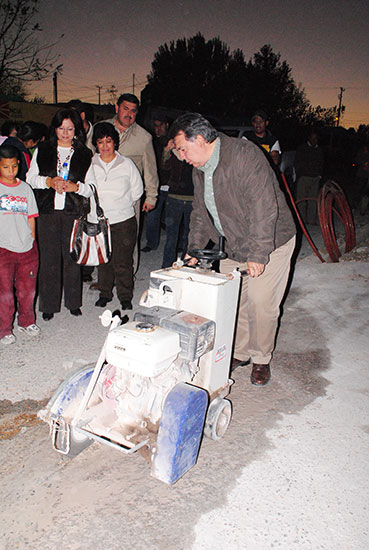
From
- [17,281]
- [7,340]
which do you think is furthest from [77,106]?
[7,340]

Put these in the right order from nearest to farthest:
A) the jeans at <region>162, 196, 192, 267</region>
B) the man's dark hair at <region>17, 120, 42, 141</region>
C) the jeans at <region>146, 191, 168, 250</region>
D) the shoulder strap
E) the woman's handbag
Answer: the woman's handbag
the shoulder strap
the man's dark hair at <region>17, 120, 42, 141</region>
the jeans at <region>162, 196, 192, 267</region>
the jeans at <region>146, 191, 168, 250</region>

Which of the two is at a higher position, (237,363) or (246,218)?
(246,218)

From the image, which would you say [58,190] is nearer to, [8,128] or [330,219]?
[8,128]

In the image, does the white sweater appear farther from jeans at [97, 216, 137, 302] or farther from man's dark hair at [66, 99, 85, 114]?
man's dark hair at [66, 99, 85, 114]

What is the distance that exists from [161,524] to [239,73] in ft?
157

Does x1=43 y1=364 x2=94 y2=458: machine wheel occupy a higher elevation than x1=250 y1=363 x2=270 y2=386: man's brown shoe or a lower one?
higher

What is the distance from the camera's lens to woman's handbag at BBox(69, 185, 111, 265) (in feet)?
13.3

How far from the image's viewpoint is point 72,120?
3.96 metres

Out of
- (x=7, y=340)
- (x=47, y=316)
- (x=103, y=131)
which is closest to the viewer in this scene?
(x=7, y=340)

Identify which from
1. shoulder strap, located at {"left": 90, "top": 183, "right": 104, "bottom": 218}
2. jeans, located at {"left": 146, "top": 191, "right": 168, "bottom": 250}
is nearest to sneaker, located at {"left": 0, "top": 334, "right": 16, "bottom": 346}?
shoulder strap, located at {"left": 90, "top": 183, "right": 104, "bottom": 218}

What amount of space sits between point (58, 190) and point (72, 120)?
656 mm

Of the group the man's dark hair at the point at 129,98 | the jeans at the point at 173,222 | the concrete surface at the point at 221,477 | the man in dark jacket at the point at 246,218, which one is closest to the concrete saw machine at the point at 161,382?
the concrete surface at the point at 221,477

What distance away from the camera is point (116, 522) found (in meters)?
2.04

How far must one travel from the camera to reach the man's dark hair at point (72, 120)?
12.9ft
